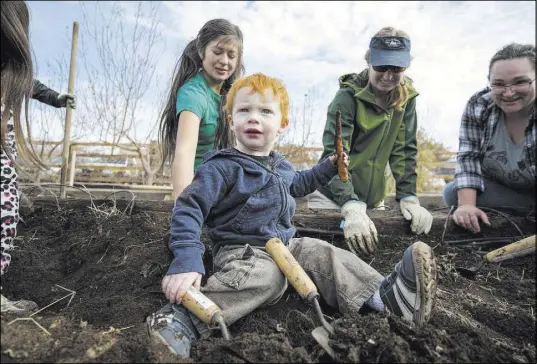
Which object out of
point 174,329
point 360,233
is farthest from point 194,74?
point 174,329

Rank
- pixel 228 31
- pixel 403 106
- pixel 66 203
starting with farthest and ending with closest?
pixel 66 203, pixel 403 106, pixel 228 31

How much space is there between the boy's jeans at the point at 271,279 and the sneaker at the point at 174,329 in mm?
46

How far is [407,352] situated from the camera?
1.26 meters

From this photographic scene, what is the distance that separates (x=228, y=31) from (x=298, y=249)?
1.57m

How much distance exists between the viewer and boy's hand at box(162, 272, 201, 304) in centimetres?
156

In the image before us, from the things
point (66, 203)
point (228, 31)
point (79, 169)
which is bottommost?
point (79, 169)

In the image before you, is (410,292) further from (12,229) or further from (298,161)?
(298,161)

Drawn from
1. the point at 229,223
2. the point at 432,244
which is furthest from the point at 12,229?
the point at 432,244

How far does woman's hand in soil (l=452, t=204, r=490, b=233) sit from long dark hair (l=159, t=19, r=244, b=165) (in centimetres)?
169

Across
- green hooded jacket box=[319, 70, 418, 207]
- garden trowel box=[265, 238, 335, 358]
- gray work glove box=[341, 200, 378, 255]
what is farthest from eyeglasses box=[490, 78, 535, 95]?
garden trowel box=[265, 238, 335, 358]

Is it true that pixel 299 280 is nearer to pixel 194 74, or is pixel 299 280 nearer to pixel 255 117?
pixel 255 117

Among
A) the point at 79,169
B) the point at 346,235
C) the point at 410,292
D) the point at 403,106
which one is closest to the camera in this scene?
the point at 410,292

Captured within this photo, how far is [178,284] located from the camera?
1562 millimetres

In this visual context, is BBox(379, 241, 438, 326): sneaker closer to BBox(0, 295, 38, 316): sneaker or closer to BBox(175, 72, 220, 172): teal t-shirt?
BBox(0, 295, 38, 316): sneaker
